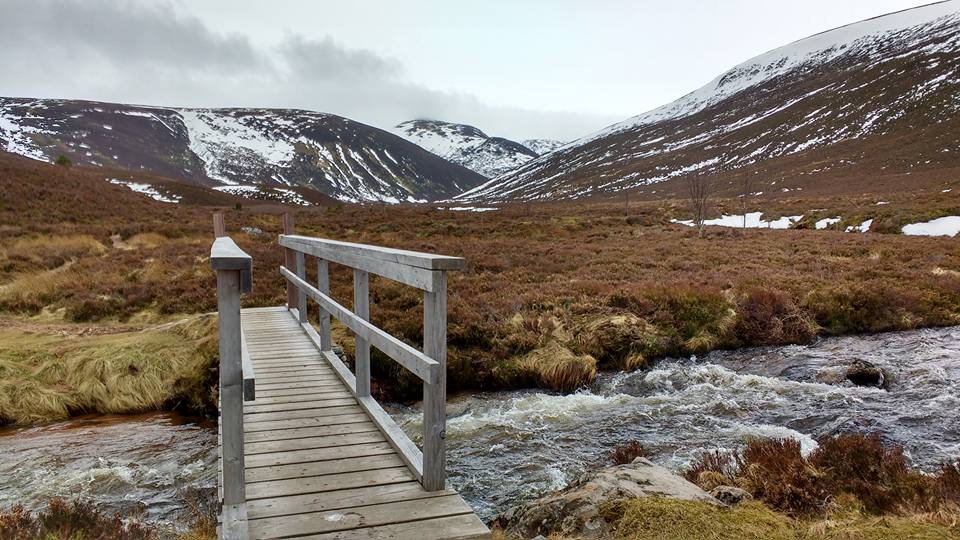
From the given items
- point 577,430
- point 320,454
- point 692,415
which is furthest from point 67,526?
point 692,415

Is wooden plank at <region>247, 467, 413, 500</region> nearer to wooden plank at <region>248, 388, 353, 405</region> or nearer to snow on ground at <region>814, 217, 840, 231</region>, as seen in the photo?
wooden plank at <region>248, 388, 353, 405</region>

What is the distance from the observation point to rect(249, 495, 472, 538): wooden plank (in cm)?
392

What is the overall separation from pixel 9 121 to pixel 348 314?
797 feet

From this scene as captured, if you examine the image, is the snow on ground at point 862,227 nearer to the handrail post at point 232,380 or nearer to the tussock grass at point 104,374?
the tussock grass at point 104,374

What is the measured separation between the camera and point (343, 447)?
5.43 meters

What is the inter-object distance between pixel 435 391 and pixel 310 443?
205 cm

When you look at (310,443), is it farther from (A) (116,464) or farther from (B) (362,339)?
(A) (116,464)

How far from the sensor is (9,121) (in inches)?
7377

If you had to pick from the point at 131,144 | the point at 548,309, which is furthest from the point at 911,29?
the point at 131,144

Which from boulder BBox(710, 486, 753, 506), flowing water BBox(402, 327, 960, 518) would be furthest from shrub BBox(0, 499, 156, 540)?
boulder BBox(710, 486, 753, 506)

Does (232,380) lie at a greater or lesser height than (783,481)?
greater

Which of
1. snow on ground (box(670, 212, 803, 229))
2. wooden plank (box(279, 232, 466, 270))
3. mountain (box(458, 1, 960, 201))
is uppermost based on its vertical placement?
mountain (box(458, 1, 960, 201))

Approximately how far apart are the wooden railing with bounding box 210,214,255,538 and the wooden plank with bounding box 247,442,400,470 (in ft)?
2.42

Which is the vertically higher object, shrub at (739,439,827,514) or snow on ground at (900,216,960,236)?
snow on ground at (900,216,960,236)
